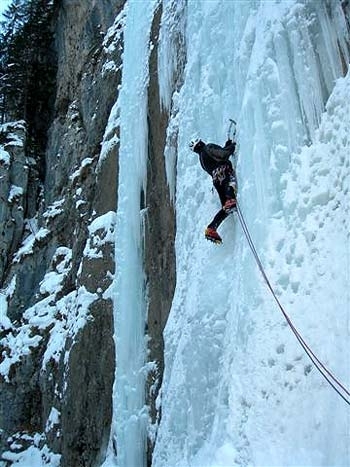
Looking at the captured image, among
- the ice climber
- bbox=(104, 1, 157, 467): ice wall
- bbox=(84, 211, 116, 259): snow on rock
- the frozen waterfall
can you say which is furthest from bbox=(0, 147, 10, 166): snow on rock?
the ice climber

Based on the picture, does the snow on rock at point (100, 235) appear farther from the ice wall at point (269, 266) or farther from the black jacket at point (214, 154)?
the black jacket at point (214, 154)

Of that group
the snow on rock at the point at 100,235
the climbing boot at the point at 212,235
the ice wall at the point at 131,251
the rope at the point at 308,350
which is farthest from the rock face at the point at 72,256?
the rope at the point at 308,350

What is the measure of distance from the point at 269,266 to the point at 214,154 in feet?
5.51

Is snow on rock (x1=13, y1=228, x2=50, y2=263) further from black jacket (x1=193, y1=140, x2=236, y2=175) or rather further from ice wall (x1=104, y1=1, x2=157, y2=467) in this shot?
black jacket (x1=193, y1=140, x2=236, y2=175)

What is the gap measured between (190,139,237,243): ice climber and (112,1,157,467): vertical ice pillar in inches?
129

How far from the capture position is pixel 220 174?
7246 mm

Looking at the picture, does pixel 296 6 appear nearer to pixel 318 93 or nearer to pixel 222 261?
pixel 318 93

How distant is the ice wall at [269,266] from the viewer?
5.55 m

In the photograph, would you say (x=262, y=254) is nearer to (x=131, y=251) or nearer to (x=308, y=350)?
(x=308, y=350)

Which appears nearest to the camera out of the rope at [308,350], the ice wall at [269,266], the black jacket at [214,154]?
the rope at [308,350]

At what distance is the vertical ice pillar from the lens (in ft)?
30.8

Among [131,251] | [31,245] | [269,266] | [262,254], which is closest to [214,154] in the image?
[262,254]

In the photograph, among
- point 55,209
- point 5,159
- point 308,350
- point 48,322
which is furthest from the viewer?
point 5,159

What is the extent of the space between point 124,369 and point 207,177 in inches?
136
